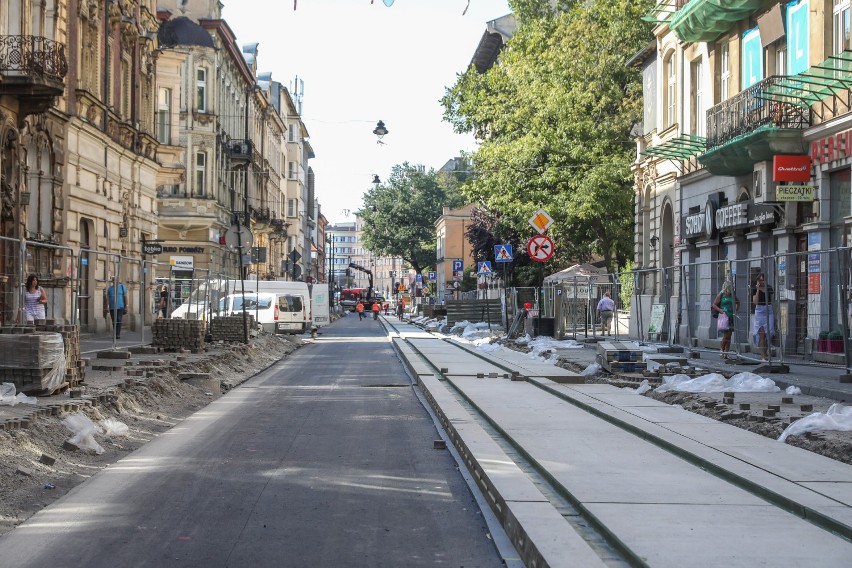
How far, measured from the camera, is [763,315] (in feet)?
55.4

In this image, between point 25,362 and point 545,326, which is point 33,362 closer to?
point 25,362

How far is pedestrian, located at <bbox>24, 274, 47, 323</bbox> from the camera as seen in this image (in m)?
14.1

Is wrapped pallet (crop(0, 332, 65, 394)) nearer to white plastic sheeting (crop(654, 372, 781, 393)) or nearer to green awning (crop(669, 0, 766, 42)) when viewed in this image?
white plastic sheeting (crop(654, 372, 781, 393))

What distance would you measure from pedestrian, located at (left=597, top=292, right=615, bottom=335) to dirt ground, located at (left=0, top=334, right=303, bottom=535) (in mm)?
11671

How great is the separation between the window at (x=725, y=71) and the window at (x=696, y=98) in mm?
1583

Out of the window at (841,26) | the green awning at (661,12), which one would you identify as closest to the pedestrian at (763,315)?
the window at (841,26)

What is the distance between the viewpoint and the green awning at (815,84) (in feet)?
62.7

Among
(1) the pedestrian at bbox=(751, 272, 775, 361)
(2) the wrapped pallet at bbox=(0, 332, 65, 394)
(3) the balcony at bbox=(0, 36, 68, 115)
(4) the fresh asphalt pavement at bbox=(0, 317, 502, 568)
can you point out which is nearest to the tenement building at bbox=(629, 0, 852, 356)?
(1) the pedestrian at bbox=(751, 272, 775, 361)

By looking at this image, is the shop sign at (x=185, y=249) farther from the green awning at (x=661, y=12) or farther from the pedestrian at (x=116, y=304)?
the pedestrian at (x=116, y=304)

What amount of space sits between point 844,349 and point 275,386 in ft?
25.9

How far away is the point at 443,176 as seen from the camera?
118812 millimetres

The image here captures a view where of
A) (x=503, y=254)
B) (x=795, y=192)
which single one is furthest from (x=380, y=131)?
(x=795, y=192)

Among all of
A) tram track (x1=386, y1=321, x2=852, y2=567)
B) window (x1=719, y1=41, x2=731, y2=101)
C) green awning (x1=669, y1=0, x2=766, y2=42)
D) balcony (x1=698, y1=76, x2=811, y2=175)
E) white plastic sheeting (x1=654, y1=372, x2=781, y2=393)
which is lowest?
tram track (x1=386, y1=321, x2=852, y2=567)

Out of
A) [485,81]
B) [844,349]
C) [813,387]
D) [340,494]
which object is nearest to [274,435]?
[340,494]
